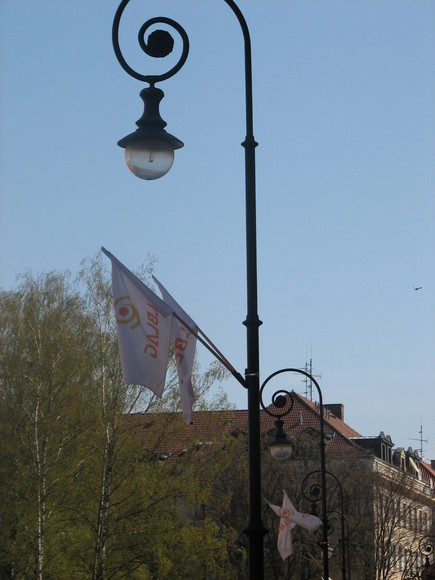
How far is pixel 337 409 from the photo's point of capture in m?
86.4

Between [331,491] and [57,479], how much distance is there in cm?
2043

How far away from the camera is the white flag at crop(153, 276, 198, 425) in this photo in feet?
32.4

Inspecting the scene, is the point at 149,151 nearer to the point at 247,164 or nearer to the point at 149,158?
the point at 149,158

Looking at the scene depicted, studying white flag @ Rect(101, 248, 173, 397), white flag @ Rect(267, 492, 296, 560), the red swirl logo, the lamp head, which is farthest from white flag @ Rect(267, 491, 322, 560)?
the lamp head

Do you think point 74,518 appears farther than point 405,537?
No

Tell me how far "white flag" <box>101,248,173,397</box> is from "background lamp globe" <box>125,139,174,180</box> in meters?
0.85

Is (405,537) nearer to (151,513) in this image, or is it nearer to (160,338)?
(151,513)

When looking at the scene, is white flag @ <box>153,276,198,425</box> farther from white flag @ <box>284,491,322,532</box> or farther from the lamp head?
white flag @ <box>284,491,322,532</box>

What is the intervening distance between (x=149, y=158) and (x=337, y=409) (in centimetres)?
7794

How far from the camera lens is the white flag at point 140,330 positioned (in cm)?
934

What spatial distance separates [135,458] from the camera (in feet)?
124

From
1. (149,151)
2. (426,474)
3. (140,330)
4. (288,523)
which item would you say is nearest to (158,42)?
(149,151)

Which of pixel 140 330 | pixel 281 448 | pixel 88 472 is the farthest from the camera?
pixel 88 472

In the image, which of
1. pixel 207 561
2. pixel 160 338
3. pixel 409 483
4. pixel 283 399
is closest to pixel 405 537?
pixel 409 483
